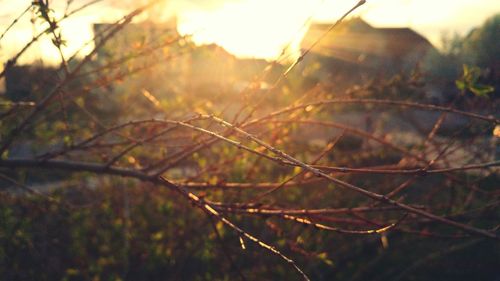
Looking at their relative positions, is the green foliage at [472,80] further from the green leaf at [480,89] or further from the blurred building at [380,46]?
the blurred building at [380,46]

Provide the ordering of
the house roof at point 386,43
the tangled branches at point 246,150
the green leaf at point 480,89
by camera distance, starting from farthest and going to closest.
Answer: the house roof at point 386,43
the green leaf at point 480,89
the tangled branches at point 246,150

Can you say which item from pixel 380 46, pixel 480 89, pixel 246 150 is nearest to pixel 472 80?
pixel 480 89

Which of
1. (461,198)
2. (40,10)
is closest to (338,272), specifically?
(461,198)

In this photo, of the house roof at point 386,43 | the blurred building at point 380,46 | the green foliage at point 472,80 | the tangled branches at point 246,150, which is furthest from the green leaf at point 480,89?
the house roof at point 386,43

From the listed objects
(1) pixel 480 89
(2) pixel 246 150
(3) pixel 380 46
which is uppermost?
(2) pixel 246 150

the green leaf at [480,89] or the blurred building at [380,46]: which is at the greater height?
the green leaf at [480,89]

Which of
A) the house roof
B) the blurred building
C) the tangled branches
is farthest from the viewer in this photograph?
the house roof

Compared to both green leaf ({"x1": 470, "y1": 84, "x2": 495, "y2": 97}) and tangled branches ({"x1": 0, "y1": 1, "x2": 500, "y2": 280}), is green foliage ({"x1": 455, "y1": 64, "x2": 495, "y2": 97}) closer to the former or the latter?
green leaf ({"x1": 470, "y1": 84, "x2": 495, "y2": 97})

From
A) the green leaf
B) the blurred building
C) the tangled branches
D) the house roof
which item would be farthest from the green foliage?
the house roof

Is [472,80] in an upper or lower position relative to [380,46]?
upper

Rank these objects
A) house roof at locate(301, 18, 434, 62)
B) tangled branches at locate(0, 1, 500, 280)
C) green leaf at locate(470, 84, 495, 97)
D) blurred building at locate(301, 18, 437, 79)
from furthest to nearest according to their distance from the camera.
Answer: house roof at locate(301, 18, 434, 62) → blurred building at locate(301, 18, 437, 79) → green leaf at locate(470, 84, 495, 97) → tangled branches at locate(0, 1, 500, 280)

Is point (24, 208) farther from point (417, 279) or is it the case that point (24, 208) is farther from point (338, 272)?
point (417, 279)

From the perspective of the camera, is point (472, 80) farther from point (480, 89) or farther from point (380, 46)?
point (380, 46)
